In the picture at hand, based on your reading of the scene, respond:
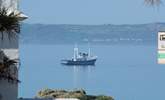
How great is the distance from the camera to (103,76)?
8538cm

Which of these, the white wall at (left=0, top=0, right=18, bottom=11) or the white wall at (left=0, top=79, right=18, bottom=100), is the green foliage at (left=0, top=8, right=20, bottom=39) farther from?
the white wall at (left=0, top=79, right=18, bottom=100)

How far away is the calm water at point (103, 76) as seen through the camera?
51612 mm

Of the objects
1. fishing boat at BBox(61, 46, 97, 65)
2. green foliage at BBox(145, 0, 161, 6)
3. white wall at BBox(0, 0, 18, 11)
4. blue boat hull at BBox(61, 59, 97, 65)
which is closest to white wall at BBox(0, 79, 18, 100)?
white wall at BBox(0, 0, 18, 11)

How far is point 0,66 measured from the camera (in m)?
11.7

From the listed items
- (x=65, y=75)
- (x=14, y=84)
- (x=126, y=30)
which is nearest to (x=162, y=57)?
(x=14, y=84)

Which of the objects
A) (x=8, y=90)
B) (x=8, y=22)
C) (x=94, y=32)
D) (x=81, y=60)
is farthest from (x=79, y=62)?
(x=8, y=22)

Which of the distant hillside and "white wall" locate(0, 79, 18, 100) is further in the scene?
the distant hillside

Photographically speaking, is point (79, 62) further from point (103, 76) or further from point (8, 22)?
point (8, 22)

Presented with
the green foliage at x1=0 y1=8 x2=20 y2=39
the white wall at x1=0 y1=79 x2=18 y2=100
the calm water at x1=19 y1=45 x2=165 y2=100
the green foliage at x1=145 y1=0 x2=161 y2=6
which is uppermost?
the green foliage at x1=145 y1=0 x2=161 y2=6

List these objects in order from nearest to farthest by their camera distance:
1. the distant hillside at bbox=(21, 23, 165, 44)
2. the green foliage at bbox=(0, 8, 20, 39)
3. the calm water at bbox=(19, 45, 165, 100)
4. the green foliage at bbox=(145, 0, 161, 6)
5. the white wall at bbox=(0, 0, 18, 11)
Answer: the green foliage at bbox=(0, 8, 20, 39), the green foliage at bbox=(145, 0, 161, 6), the white wall at bbox=(0, 0, 18, 11), the calm water at bbox=(19, 45, 165, 100), the distant hillside at bbox=(21, 23, 165, 44)

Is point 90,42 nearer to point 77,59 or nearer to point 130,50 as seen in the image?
point 130,50

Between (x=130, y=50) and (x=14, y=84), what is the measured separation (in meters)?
177

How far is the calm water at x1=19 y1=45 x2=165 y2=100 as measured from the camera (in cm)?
5161

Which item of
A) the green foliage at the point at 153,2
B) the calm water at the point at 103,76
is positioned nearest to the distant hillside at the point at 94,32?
Answer: the calm water at the point at 103,76
